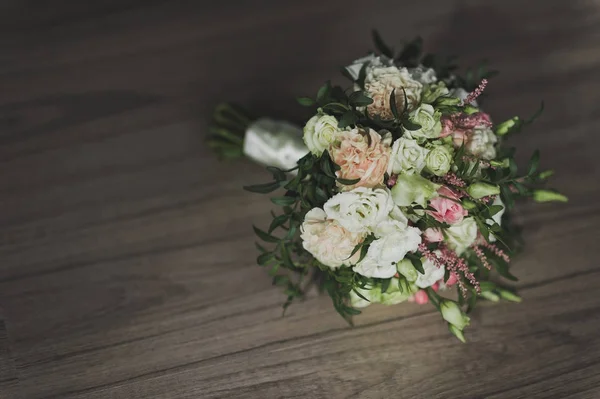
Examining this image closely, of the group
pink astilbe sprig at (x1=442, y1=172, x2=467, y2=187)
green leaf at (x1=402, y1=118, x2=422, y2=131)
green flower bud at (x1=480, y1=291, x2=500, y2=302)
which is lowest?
green flower bud at (x1=480, y1=291, x2=500, y2=302)

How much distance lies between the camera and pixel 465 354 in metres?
0.96

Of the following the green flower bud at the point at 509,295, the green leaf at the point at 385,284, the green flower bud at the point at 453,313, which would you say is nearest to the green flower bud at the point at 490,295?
the green flower bud at the point at 509,295

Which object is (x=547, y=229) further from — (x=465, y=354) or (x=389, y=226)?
(x=389, y=226)

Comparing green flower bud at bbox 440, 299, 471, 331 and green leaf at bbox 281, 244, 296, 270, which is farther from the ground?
green leaf at bbox 281, 244, 296, 270

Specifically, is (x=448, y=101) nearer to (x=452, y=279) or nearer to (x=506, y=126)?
(x=506, y=126)

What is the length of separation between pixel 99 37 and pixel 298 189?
612mm

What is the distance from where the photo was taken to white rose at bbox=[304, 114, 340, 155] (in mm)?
767

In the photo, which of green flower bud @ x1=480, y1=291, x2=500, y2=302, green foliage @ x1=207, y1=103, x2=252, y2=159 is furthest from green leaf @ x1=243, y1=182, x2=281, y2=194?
green flower bud @ x1=480, y1=291, x2=500, y2=302

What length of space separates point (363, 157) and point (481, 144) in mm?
163

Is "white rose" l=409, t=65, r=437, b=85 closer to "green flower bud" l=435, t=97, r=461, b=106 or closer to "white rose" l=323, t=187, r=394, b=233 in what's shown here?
"green flower bud" l=435, t=97, r=461, b=106

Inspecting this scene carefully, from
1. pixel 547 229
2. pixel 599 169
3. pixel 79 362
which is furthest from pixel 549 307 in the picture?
pixel 79 362

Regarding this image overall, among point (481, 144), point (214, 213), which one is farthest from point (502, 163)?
point (214, 213)

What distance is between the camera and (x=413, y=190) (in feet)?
2.41

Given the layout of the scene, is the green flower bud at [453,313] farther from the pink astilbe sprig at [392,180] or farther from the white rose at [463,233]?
the pink astilbe sprig at [392,180]
